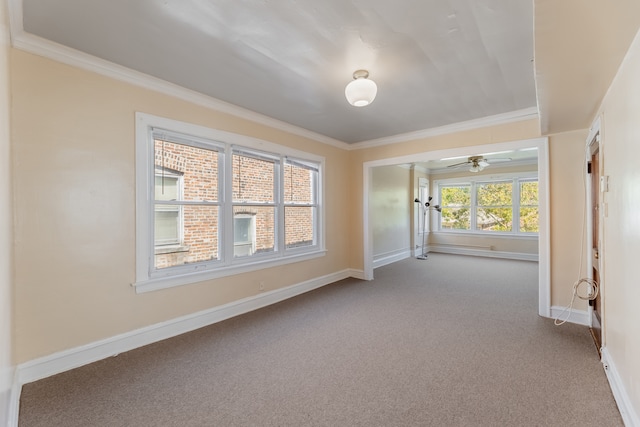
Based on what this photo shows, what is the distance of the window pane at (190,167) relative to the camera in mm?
2848

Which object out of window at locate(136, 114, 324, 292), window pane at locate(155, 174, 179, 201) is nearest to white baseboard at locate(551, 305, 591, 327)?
window at locate(136, 114, 324, 292)

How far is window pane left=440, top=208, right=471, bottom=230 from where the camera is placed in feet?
26.5

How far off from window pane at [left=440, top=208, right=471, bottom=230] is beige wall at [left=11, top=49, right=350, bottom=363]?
7.73 metres

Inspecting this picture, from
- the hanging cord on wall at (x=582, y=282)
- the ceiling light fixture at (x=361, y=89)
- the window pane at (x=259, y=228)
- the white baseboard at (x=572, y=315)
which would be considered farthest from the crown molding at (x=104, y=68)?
the white baseboard at (x=572, y=315)

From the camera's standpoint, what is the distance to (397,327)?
3.05 meters

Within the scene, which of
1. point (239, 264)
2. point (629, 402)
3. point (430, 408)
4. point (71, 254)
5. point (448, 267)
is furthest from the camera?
point (448, 267)

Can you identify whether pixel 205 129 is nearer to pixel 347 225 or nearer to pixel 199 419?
pixel 199 419

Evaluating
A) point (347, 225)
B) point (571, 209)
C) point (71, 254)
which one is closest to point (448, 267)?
point (347, 225)

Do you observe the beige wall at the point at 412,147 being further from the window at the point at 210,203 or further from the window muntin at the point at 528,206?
the window muntin at the point at 528,206

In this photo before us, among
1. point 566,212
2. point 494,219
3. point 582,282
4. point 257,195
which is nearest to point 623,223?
point 566,212

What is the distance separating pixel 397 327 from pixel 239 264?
2.00 m

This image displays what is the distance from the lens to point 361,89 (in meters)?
2.46

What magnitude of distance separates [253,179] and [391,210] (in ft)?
13.9

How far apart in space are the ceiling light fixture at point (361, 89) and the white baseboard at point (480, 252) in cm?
670
